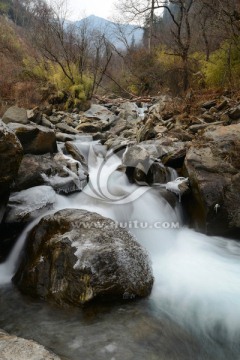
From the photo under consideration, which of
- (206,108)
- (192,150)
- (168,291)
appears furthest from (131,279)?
(206,108)

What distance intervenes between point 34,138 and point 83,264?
12.0 ft

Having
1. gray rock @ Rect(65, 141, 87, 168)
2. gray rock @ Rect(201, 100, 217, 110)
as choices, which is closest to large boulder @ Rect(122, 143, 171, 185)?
gray rock @ Rect(65, 141, 87, 168)

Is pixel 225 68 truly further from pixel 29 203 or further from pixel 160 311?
pixel 160 311

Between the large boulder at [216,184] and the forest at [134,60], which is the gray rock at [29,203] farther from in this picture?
the forest at [134,60]

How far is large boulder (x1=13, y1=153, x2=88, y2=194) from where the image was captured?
5.29 metres

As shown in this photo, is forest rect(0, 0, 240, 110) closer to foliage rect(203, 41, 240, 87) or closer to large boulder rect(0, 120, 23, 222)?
foliage rect(203, 41, 240, 87)

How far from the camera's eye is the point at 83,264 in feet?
10.8

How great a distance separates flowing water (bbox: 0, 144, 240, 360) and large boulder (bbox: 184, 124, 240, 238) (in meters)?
0.26

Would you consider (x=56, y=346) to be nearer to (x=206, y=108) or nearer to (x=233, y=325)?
(x=233, y=325)

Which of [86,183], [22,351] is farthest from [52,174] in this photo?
[22,351]

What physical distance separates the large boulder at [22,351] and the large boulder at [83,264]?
101 cm

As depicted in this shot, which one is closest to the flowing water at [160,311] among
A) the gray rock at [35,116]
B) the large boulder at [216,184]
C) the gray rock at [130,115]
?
the large boulder at [216,184]

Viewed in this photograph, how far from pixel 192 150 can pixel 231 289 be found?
2565 millimetres

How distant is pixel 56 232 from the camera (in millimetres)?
3842
